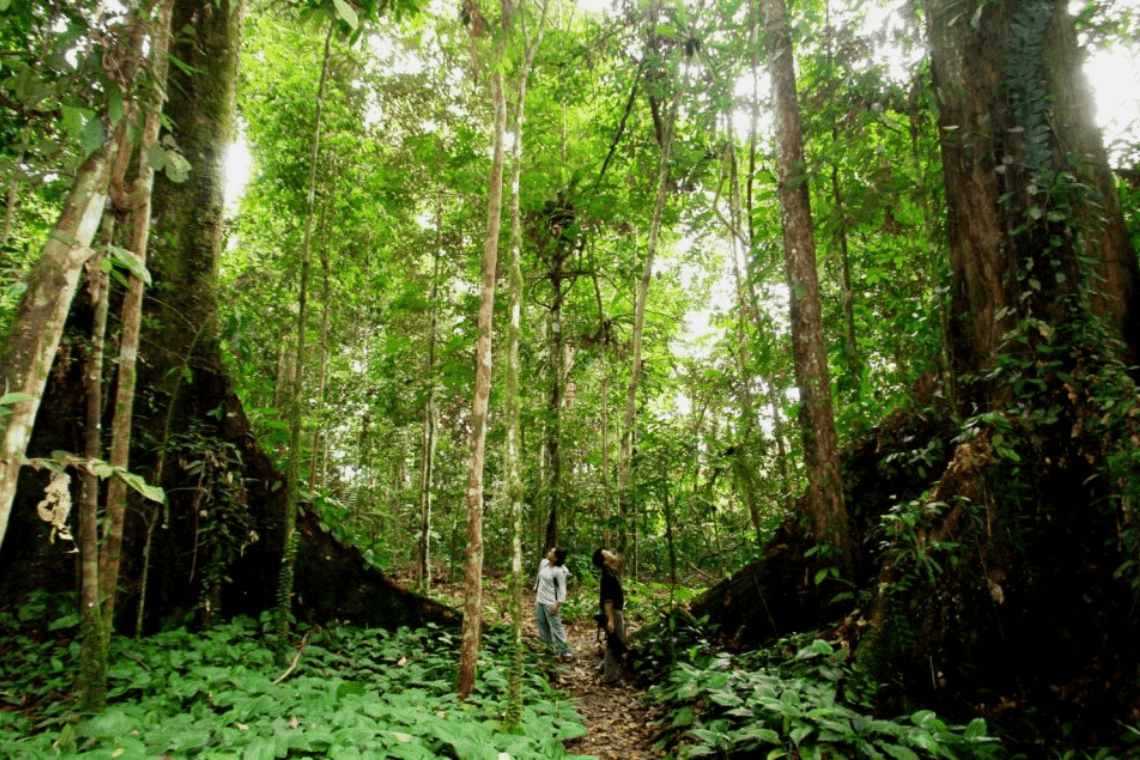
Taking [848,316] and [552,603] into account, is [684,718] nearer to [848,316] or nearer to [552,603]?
[552,603]

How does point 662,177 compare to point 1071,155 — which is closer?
point 1071,155

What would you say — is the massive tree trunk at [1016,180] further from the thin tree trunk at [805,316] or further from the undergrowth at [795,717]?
the undergrowth at [795,717]

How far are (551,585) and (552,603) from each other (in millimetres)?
275

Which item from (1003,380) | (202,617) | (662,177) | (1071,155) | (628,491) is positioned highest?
(662,177)

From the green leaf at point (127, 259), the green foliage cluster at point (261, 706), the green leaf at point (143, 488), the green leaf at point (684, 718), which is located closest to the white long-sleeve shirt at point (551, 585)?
the green foliage cluster at point (261, 706)

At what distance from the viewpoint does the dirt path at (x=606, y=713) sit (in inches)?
214

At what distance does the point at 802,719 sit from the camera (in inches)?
163

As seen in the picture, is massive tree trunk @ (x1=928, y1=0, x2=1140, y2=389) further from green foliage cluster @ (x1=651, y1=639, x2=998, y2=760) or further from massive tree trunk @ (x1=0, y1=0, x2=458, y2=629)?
massive tree trunk @ (x1=0, y1=0, x2=458, y2=629)

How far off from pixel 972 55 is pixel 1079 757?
5422 mm

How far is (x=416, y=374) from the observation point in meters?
12.9

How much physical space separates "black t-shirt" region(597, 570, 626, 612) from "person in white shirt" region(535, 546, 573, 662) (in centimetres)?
84

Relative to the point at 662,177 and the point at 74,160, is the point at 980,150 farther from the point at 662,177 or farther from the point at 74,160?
the point at 74,160

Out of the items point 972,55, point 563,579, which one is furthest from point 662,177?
point 563,579

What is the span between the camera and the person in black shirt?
24.8 feet
